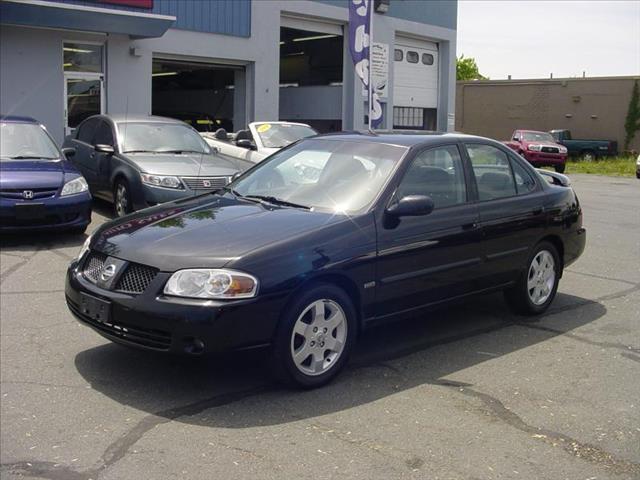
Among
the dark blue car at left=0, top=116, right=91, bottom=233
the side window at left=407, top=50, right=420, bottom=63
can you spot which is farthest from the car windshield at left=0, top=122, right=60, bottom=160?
the side window at left=407, top=50, right=420, bottom=63

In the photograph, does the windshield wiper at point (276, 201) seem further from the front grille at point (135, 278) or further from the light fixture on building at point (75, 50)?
the light fixture on building at point (75, 50)

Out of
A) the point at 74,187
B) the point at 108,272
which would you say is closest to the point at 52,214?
the point at 74,187

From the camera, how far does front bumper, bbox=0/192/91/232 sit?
30.9 feet

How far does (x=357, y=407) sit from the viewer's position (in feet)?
15.5

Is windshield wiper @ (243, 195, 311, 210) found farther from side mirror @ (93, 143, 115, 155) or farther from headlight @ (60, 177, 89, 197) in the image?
side mirror @ (93, 143, 115, 155)

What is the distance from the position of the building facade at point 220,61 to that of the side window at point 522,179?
12.3m

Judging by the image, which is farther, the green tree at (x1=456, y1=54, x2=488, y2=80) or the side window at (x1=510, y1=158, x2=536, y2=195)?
the green tree at (x1=456, y1=54, x2=488, y2=80)

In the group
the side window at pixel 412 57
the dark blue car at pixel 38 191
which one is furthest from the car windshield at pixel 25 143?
the side window at pixel 412 57

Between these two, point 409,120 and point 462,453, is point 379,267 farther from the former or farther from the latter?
point 409,120

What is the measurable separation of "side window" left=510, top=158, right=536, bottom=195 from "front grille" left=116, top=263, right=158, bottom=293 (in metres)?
3.37

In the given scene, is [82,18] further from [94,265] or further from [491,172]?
[94,265]

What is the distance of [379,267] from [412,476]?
5.82ft

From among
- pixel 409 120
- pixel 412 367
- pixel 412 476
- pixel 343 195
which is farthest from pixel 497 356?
pixel 409 120

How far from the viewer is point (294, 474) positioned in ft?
12.6
